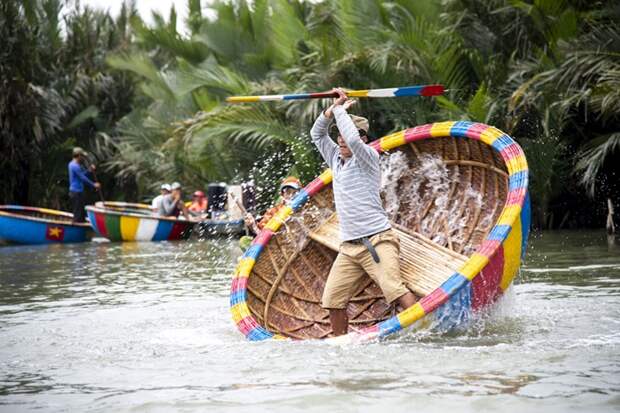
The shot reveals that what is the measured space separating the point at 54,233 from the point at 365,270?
1433 centimetres

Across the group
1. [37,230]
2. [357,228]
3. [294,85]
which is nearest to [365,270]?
[357,228]

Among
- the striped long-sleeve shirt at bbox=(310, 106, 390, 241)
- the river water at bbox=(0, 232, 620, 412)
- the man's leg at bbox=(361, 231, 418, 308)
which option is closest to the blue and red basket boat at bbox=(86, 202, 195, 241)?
→ the river water at bbox=(0, 232, 620, 412)

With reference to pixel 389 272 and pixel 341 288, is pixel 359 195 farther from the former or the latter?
pixel 341 288

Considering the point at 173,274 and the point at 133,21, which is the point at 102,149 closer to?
the point at 133,21

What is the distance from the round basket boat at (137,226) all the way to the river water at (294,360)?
9.02 metres

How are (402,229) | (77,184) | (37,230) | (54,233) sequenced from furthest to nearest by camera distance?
1. (77,184)
2. (54,233)
3. (37,230)
4. (402,229)

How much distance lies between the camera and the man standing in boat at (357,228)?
277 inches

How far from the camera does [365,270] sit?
7.23m

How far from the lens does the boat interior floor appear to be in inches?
301

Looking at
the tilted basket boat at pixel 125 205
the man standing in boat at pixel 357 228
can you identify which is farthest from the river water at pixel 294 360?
the tilted basket boat at pixel 125 205

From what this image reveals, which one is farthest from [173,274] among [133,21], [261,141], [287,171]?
[133,21]

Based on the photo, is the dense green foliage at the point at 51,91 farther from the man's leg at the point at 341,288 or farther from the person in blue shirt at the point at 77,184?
the man's leg at the point at 341,288

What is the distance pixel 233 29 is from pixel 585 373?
704 inches

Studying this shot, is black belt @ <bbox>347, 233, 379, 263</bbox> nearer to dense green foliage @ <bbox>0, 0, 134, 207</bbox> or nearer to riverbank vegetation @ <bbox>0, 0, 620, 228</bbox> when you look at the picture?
riverbank vegetation @ <bbox>0, 0, 620, 228</bbox>
